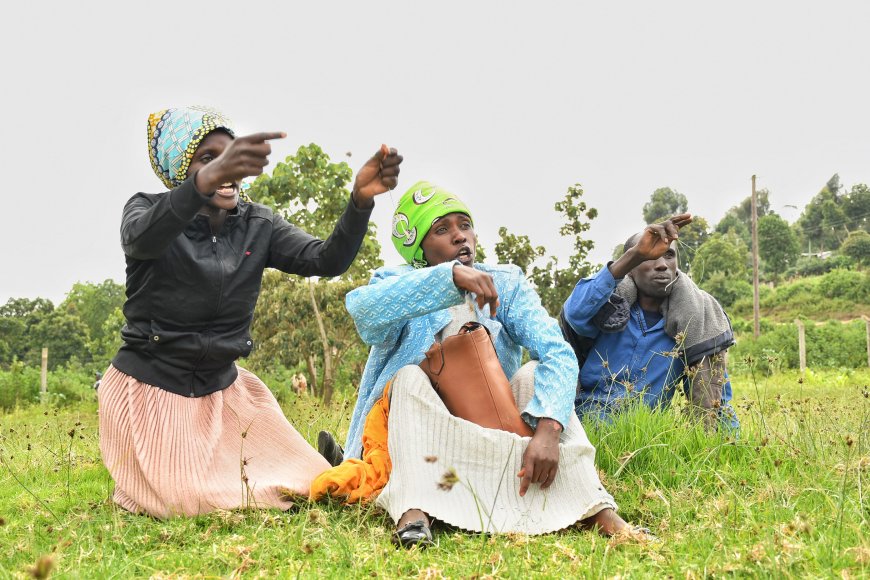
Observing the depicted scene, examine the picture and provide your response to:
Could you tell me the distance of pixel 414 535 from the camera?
2.96 m

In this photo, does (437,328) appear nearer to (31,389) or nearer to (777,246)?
(31,389)

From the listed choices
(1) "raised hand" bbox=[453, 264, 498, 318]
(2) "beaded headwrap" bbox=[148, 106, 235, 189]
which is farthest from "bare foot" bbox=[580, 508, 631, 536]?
(2) "beaded headwrap" bbox=[148, 106, 235, 189]

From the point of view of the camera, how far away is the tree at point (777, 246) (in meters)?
60.1

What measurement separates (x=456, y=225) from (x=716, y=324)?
177cm

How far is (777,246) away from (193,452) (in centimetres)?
6324

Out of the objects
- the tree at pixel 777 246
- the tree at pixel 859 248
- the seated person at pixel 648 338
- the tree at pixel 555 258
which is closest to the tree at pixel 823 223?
the tree at pixel 777 246

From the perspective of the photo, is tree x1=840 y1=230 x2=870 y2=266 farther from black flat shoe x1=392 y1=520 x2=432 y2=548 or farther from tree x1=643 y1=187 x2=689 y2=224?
black flat shoe x1=392 y1=520 x2=432 y2=548

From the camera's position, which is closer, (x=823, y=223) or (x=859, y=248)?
(x=859, y=248)

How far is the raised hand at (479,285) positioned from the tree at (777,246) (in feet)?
202

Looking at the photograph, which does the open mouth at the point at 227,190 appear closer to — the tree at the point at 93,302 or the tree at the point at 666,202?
the tree at the point at 93,302

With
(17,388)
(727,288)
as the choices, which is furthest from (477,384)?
(727,288)

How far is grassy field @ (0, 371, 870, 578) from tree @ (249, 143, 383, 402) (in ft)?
26.8

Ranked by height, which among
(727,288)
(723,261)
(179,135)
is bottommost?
(727,288)

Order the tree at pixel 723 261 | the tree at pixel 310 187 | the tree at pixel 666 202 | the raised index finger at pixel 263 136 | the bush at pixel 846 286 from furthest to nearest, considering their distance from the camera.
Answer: the tree at pixel 666 202, the tree at pixel 723 261, the bush at pixel 846 286, the tree at pixel 310 187, the raised index finger at pixel 263 136
